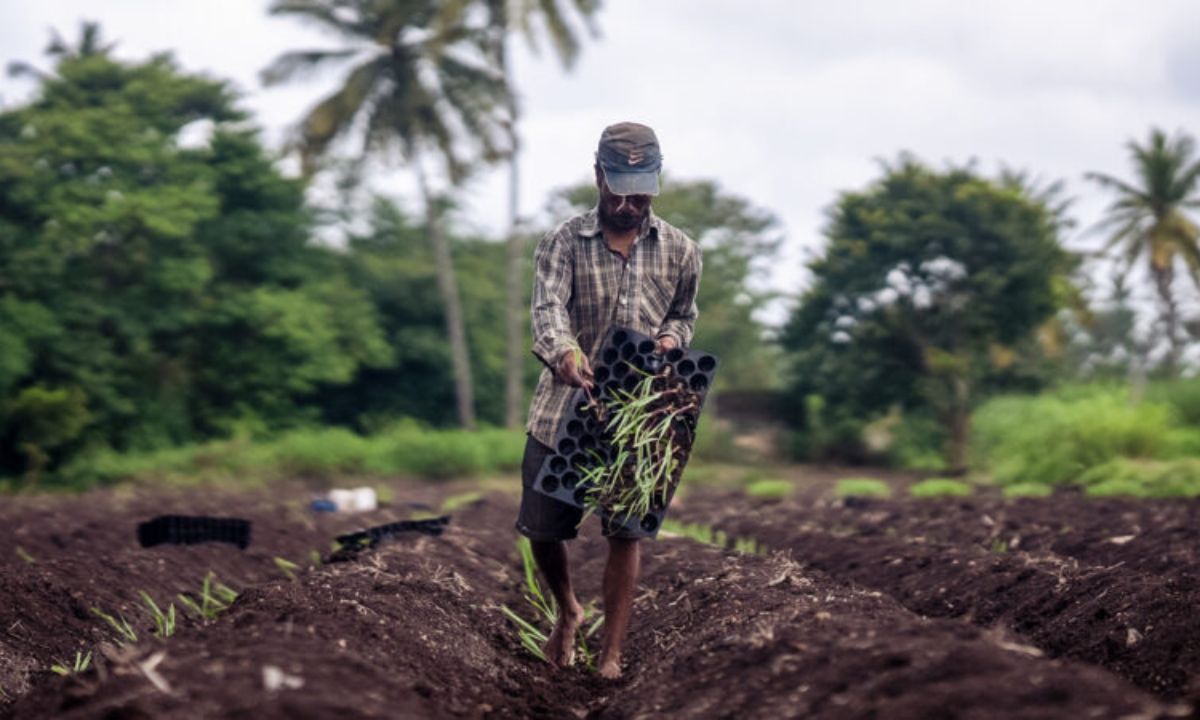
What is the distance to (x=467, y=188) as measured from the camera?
39.9 meters

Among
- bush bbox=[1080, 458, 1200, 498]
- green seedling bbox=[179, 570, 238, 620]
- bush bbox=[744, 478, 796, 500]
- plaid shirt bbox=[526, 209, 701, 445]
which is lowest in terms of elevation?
bush bbox=[744, 478, 796, 500]

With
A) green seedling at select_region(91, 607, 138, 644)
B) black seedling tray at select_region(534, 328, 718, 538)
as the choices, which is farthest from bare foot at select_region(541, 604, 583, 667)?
green seedling at select_region(91, 607, 138, 644)

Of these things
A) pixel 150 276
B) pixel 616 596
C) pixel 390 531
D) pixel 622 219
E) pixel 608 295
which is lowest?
pixel 390 531

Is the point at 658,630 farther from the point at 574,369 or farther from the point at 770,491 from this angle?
the point at 770,491

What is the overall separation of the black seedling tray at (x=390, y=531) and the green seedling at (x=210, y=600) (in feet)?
2.61

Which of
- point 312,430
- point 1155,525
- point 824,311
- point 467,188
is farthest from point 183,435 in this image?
point 1155,525

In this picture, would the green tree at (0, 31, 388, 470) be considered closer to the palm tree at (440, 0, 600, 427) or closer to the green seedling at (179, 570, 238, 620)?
the palm tree at (440, 0, 600, 427)

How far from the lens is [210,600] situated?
824cm

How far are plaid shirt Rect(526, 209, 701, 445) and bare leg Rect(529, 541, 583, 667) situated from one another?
1.83 ft

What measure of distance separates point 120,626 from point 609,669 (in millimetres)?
2582

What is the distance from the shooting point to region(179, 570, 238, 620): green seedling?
7875mm

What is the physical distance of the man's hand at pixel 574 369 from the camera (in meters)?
5.60

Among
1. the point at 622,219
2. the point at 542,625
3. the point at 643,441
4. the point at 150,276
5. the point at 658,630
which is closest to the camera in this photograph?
the point at 643,441

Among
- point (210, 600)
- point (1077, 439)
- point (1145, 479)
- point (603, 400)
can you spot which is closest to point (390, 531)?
point (210, 600)
